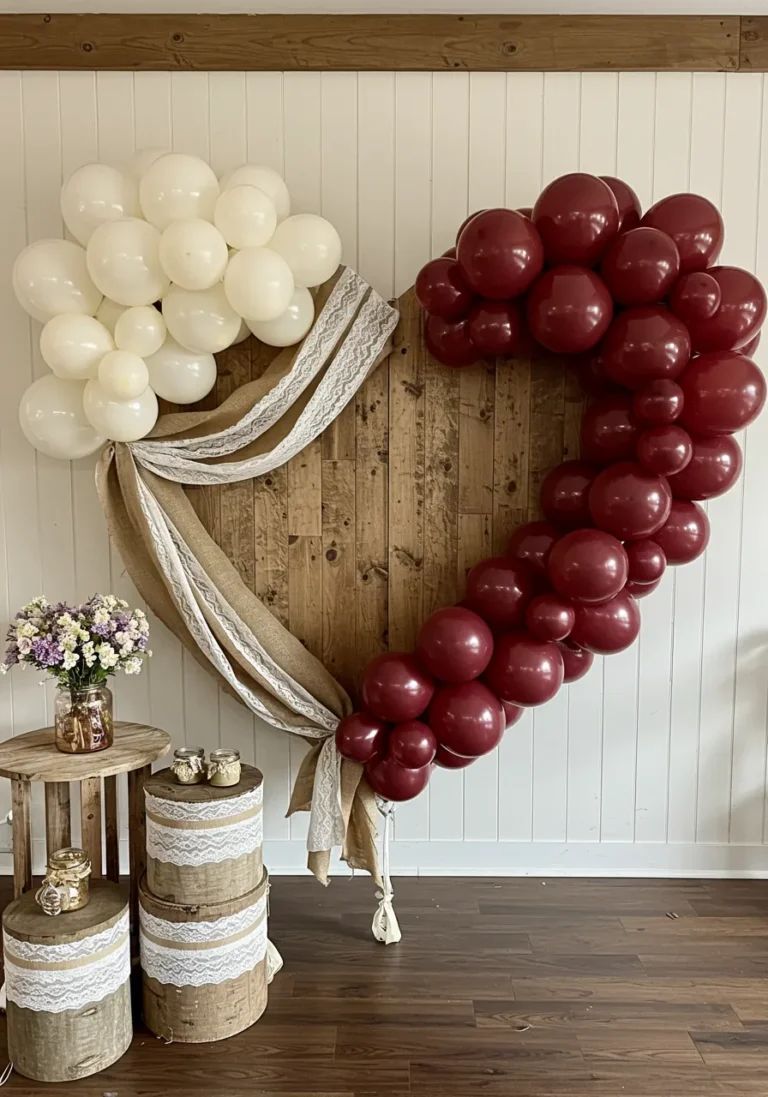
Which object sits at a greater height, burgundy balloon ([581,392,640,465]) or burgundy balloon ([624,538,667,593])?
burgundy balloon ([581,392,640,465])

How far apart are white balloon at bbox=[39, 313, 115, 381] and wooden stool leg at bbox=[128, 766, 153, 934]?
3.26ft

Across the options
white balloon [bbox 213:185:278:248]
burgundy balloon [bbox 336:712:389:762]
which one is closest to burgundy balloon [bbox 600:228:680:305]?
white balloon [bbox 213:185:278:248]

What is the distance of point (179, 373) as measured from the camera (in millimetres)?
2314

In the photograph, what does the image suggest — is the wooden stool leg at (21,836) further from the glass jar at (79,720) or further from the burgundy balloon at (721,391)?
the burgundy balloon at (721,391)

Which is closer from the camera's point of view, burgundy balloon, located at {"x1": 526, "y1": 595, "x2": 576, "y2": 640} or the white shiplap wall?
burgundy balloon, located at {"x1": 526, "y1": 595, "x2": 576, "y2": 640}

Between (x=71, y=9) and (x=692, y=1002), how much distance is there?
3.08 m

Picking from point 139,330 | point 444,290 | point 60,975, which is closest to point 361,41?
point 444,290

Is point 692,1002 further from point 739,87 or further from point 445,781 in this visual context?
point 739,87

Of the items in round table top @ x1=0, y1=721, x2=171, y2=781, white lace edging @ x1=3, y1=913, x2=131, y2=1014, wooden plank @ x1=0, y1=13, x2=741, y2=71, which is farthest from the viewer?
wooden plank @ x1=0, y1=13, x2=741, y2=71

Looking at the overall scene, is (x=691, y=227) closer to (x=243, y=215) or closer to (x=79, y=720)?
(x=243, y=215)

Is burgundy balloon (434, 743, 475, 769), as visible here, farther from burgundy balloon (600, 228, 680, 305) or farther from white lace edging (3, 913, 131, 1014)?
burgundy balloon (600, 228, 680, 305)

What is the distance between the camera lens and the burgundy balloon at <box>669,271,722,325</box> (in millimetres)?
2090

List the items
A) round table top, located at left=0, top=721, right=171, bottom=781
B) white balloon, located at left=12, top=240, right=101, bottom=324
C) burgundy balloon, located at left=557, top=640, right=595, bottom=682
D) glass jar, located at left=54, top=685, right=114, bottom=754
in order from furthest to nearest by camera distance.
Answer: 1. burgundy balloon, located at left=557, top=640, right=595, bottom=682
2. white balloon, located at left=12, top=240, right=101, bottom=324
3. glass jar, located at left=54, top=685, right=114, bottom=754
4. round table top, located at left=0, top=721, right=171, bottom=781

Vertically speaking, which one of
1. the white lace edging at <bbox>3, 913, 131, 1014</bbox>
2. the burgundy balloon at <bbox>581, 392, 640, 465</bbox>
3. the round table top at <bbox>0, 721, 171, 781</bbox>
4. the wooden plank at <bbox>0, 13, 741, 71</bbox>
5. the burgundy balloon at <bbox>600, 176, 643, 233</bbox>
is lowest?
the white lace edging at <bbox>3, 913, 131, 1014</bbox>
